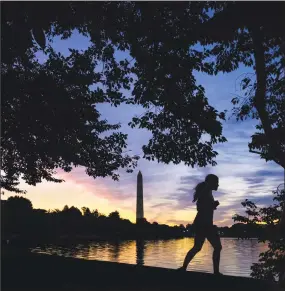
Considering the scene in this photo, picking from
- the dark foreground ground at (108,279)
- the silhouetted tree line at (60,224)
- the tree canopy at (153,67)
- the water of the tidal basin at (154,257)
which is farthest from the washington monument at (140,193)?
the dark foreground ground at (108,279)

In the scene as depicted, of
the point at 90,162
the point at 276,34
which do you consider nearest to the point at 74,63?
the point at 90,162

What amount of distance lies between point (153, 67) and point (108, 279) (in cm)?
496

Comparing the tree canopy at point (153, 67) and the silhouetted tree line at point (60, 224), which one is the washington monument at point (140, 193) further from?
the tree canopy at point (153, 67)

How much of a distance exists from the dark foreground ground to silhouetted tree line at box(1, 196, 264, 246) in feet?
3.84

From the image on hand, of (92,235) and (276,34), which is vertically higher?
(276,34)

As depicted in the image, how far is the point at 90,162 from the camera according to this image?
1803 centimetres

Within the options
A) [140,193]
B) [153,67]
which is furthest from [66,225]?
[153,67]

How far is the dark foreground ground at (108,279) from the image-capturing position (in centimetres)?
793

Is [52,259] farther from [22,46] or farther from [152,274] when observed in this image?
[22,46]

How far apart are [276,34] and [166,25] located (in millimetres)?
2419

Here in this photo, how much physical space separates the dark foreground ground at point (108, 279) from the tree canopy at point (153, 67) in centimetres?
293

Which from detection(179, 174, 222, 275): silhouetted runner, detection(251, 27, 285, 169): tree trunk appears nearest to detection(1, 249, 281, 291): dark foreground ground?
detection(179, 174, 222, 275): silhouetted runner

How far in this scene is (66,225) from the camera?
131m

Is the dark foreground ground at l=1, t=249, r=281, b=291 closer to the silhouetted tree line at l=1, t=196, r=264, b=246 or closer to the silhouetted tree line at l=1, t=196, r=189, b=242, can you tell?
the silhouetted tree line at l=1, t=196, r=264, b=246
